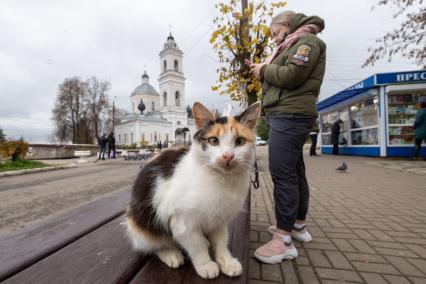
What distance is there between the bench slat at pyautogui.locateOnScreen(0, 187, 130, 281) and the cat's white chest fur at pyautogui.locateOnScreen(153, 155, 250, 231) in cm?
54

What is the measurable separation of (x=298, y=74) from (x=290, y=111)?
11.7 inches

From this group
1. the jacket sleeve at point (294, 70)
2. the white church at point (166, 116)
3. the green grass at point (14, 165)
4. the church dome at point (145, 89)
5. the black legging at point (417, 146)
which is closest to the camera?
the jacket sleeve at point (294, 70)

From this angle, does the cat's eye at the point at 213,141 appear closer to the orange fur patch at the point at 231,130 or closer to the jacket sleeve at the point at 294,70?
the orange fur patch at the point at 231,130

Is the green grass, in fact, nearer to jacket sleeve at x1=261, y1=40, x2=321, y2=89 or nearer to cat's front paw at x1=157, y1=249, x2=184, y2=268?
cat's front paw at x1=157, y1=249, x2=184, y2=268

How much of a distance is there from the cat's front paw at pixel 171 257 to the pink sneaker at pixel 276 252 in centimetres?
98

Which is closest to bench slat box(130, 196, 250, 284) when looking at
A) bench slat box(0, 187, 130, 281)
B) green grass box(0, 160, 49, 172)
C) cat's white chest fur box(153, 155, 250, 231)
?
cat's white chest fur box(153, 155, 250, 231)

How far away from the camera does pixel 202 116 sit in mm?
1394

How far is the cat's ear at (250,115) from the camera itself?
4.59ft

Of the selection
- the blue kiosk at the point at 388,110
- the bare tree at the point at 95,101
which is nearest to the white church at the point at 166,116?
the bare tree at the point at 95,101

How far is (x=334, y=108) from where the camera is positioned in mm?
13148

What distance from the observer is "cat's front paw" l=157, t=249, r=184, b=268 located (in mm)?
1096

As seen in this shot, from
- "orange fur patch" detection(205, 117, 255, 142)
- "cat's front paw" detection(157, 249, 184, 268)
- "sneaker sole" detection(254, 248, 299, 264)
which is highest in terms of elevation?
"orange fur patch" detection(205, 117, 255, 142)

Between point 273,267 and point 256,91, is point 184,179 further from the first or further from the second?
point 256,91

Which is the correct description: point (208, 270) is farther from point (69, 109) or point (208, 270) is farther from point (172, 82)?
point (172, 82)
